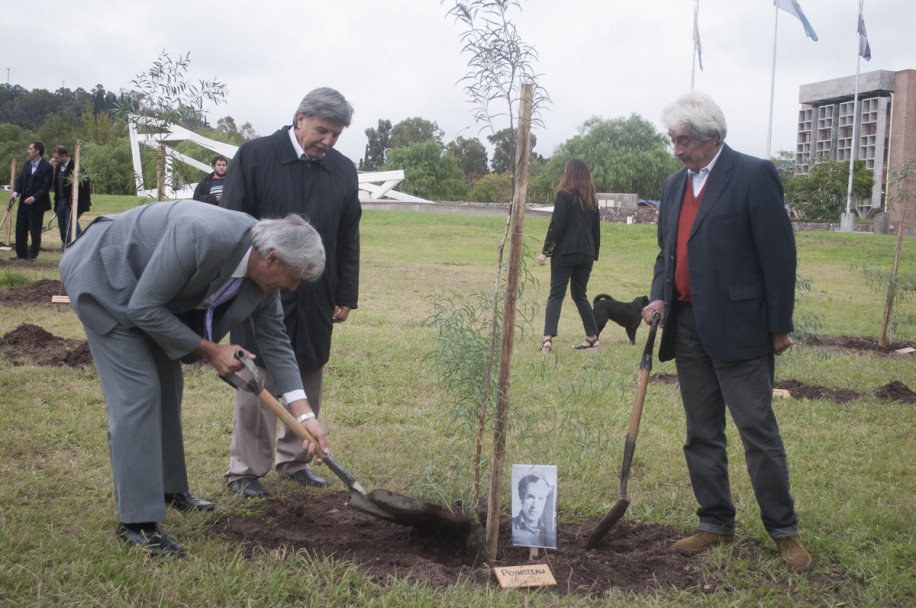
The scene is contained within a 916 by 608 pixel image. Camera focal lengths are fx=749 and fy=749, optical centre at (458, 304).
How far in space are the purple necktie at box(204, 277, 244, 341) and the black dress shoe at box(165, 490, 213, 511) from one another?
0.94 m

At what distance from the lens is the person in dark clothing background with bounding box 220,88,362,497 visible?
3924 millimetres

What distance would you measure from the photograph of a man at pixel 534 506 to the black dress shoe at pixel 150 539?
4.94 feet

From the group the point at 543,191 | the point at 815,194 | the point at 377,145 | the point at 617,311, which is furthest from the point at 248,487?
the point at 377,145

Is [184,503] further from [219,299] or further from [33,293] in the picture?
[33,293]

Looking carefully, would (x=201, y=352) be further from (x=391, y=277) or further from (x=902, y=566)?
(x=391, y=277)

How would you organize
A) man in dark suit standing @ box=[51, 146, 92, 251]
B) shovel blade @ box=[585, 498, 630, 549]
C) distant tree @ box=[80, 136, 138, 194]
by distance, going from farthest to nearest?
distant tree @ box=[80, 136, 138, 194] < man in dark suit standing @ box=[51, 146, 92, 251] < shovel blade @ box=[585, 498, 630, 549]

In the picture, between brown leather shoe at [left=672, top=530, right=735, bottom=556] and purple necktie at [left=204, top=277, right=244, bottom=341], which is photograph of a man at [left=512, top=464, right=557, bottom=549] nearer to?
brown leather shoe at [left=672, top=530, right=735, bottom=556]

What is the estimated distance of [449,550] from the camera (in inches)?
142

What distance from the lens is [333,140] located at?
3.96 m

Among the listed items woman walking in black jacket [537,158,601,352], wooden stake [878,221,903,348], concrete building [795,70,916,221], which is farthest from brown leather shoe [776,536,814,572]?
concrete building [795,70,916,221]

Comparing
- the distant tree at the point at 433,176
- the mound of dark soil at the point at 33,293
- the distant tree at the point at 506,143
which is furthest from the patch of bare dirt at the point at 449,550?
the distant tree at the point at 433,176

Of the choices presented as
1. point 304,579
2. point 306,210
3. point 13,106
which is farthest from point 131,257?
point 13,106

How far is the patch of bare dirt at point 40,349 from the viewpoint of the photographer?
6.43 meters

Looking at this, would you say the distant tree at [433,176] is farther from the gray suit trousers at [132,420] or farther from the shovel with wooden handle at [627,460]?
the gray suit trousers at [132,420]
